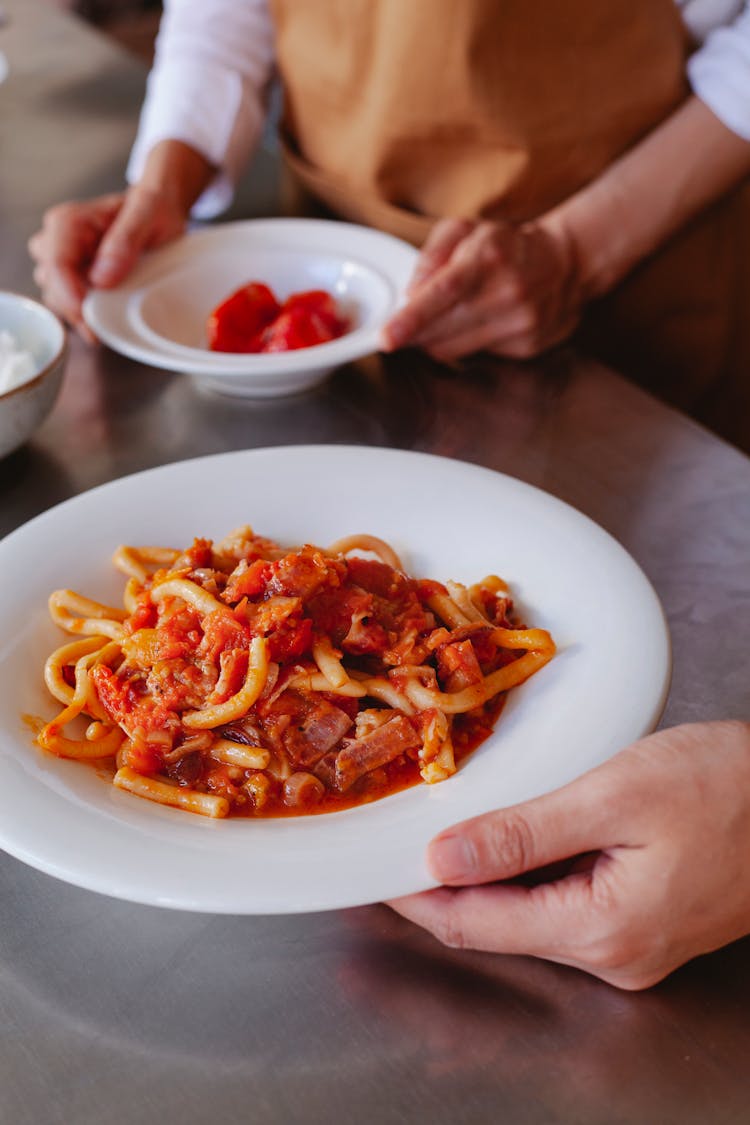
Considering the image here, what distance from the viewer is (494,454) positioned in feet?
4.99

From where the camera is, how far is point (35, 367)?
1.52m

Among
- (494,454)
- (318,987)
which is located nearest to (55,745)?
(318,987)

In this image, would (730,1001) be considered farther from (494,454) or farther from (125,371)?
(125,371)

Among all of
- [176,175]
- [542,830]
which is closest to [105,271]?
[176,175]

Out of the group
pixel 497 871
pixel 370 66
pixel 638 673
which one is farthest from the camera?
pixel 370 66

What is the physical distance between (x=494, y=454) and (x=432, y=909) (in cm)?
77

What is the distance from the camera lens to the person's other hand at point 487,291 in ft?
5.24

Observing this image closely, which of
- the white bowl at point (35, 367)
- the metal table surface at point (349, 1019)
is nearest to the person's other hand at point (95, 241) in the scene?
the white bowl at point (35, 367)

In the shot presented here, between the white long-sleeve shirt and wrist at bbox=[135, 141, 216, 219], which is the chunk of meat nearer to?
wrist at bbox=[135, 141, 216, 219]

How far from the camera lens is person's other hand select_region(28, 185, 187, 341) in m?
1.68

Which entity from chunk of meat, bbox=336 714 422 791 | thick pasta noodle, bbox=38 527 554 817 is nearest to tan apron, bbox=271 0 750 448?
thick pasta noodle, bbox=38 527 554 817

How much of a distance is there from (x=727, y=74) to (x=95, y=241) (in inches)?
38.4

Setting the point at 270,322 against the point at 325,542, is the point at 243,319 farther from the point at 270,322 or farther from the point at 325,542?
the point at 325,542

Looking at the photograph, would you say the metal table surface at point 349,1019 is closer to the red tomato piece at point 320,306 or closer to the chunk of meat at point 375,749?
the chunk of meat at point 375,749
